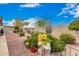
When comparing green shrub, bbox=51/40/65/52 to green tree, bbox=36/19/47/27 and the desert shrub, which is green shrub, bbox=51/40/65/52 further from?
green tree, bbox=36/19/47/27

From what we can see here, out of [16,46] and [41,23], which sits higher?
[41,23]

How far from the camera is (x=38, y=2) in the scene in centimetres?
149

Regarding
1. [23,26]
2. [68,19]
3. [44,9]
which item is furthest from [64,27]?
[23,26]

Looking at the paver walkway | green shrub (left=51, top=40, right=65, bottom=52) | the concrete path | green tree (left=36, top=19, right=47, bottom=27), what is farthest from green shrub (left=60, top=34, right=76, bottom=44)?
the concrete path

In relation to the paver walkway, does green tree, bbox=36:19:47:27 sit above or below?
above

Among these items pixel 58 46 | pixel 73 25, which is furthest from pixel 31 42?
pixel 73 25

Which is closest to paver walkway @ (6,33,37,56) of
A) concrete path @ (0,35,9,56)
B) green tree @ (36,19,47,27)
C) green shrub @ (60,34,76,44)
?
concrete path @ (0,35,9,56)

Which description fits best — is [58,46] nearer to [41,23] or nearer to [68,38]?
[68,38]

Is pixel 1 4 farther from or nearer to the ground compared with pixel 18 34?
farther from the ground

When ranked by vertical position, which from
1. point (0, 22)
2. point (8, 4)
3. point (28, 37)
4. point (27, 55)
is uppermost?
point (8, 4)

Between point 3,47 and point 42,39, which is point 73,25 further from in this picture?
point 3,47

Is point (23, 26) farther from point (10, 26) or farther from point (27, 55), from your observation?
point (27, 55)

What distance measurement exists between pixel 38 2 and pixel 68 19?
244 millimetres

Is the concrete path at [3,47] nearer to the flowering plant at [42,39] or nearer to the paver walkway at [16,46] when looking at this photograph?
the paver walkway at [16,46]
